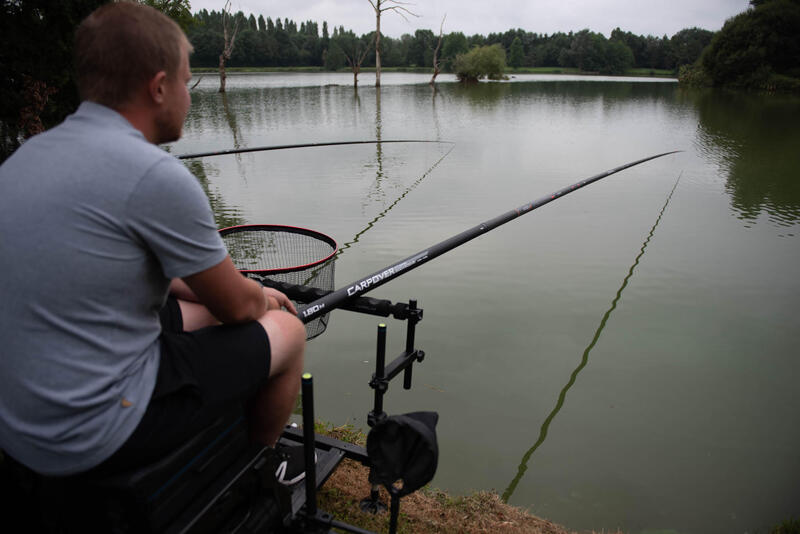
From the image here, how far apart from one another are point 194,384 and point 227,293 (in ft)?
0.67

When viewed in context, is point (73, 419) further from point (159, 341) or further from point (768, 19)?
point (768, 19)

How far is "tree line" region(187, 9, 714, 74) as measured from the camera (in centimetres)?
7275

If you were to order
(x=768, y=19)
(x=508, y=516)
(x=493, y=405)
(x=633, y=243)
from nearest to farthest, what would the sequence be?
(x=508, y=516)
(x=493, y=405)
(x=633, y=243)
(x=768, y=19)

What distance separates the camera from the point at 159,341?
1115 mm

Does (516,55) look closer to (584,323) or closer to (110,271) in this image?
(584,323)

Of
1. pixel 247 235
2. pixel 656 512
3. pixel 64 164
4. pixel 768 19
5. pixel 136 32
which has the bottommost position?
pixel 656 512

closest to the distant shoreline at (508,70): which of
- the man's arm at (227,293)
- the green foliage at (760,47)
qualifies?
the green foliage at (760,47)

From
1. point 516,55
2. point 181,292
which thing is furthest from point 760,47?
point 516,55

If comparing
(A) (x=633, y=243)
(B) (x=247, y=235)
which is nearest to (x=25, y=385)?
(B) (x=247, y=235)

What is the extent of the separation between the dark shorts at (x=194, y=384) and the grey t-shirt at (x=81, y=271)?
0.13 ft

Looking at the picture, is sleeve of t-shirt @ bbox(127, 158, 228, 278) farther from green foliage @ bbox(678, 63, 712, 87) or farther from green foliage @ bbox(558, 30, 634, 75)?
green foliage @ bbox(558, 30, 634, 75)

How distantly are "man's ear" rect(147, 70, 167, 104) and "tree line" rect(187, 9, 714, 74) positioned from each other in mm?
66598

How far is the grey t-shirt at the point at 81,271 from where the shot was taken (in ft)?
2.98

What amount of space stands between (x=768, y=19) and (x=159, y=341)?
5550 cm
